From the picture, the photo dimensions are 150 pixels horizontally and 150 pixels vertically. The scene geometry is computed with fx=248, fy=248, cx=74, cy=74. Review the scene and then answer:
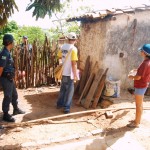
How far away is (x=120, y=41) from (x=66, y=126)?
9.83 feet

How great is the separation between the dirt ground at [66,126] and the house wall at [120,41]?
2.69 ft

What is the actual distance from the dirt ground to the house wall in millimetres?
820

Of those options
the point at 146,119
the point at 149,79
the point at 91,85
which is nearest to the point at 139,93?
the point at 149,79

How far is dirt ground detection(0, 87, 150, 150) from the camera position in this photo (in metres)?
4.68

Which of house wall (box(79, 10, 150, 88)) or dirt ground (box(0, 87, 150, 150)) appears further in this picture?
house wall (box(79, 10, 150, 88))

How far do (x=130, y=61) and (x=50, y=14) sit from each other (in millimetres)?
2913

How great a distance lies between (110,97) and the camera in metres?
6.75

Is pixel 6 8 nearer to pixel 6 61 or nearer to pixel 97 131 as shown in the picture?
pixel 6 61

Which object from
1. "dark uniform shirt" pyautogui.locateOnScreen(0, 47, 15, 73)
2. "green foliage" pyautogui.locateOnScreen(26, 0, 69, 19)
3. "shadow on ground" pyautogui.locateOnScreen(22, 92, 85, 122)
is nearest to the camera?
"dark uniform shirt" pyautogui.locateOnScreen(0, 47, 15, 73)

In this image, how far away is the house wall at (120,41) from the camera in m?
6.86

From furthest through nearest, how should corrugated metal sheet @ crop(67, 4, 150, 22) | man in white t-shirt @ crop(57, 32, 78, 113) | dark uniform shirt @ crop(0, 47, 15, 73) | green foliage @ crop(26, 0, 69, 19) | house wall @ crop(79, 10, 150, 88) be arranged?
house wall @ crop(79, 10, 150, 88)
corrugated metal sheet @ crop(67, 4, 150, 22)
man in white t-shirt @ crop(57, 32, 78, 113)
green foliage @ crop(26, 0, 69, 19)
dark uniform shirt @ crop(0, 47, 15, 73)

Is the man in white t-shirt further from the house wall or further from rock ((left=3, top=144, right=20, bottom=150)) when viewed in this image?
rock ((left=3, top=144, right=20, bottom=150))

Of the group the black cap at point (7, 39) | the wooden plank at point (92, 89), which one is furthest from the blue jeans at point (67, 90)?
the black cap at point (7, 39)

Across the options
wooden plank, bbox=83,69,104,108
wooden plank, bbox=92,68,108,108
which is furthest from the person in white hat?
wooden plank, bbox=83,69,104,108
